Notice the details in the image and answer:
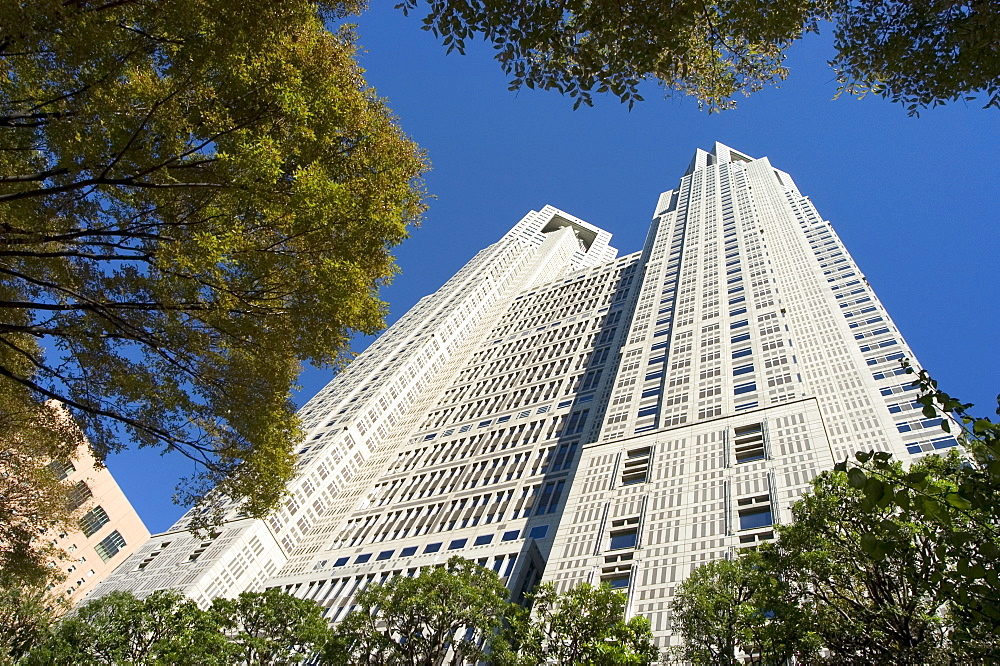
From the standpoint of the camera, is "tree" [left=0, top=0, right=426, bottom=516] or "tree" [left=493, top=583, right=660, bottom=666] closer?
"tree" [left=0, top=0, right=426, bottom=516]

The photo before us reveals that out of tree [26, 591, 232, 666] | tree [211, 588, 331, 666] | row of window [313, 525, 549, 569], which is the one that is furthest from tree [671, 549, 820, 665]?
row of window [313, 525, 549, 569]

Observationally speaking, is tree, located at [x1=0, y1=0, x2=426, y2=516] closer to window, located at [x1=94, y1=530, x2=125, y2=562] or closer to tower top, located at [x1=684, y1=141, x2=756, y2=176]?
window, located at [x1=94, y1=530, x2=125, y2=562]

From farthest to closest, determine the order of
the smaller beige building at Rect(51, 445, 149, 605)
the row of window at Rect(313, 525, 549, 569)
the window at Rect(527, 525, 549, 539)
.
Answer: the smaller beige building at Rect(51, 445, 149, 605) → the row of window at Rect(313, 525, 549, 569) → the window at Rect(527, 525, 549, 539)

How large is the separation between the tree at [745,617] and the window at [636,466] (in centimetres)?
1310

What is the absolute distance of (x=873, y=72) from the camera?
9688 mm

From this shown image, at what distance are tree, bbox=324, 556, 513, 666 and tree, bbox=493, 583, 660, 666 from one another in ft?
4.37

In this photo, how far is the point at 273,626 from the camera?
63.8 ft

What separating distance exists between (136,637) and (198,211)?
580 inches

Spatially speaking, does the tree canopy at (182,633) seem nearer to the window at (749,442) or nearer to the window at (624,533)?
the window at (624,533)

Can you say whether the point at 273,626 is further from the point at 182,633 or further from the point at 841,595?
the point at 841,595

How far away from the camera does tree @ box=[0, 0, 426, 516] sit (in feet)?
32.4

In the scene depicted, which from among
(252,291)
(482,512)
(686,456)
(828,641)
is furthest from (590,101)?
(482,512)

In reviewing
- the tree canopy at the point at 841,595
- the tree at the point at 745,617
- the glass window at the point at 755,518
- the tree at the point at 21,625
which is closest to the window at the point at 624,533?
the glass window at the point at 755,518

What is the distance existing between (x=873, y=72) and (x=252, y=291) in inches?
408
